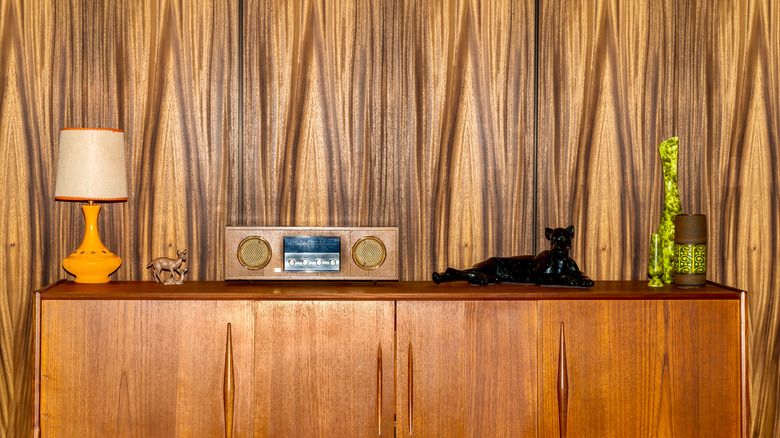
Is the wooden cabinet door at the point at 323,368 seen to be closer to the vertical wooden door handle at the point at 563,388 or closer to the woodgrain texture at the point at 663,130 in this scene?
the vertical wooden door handle at the point at 563,388

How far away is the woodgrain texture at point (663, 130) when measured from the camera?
2.09 m

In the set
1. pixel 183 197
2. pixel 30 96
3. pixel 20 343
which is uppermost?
pixel 30 96

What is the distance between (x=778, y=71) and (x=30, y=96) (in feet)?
8.49

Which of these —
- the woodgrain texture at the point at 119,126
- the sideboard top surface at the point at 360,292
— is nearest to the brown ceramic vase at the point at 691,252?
the sideboard top surface at the point at 360,292

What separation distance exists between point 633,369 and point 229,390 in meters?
1.15

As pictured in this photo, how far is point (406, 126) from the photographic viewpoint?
206 cm

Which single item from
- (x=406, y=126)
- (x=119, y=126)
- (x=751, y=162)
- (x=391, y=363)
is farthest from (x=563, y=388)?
(x=119, y=126)

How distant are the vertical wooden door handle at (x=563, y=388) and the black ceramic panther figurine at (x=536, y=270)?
0.63ft

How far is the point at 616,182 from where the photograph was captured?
82.6 inches

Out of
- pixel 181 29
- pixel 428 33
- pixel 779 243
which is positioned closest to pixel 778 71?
pixel 779 243

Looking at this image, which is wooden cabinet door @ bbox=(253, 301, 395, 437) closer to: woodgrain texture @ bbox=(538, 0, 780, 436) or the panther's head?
the panther's head

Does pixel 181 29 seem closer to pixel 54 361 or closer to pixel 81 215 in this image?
pixel 81 215

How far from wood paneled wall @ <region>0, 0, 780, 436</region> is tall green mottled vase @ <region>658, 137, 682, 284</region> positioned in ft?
0.64

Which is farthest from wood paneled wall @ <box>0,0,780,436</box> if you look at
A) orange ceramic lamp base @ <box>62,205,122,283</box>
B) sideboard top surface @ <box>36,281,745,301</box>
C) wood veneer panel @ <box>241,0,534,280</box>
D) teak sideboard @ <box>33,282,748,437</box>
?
teak sideboard @ <box>33,282,748,437</box>
